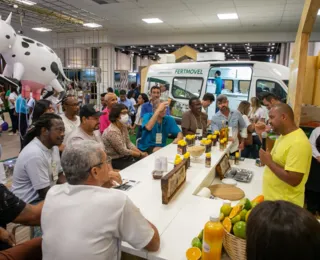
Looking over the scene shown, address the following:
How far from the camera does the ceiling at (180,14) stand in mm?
6406

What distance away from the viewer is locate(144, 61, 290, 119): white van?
6562 mm

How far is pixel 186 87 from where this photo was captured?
782cm

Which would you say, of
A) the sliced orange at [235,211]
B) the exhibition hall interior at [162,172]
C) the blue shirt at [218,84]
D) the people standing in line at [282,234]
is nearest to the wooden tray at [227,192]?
the exhibition hall interior at [162,172]

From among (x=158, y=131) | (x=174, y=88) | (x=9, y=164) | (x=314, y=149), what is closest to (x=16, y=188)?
(x=158, y=131)

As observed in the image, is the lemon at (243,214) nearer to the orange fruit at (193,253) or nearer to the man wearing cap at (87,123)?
the orange fruit at (193,253)

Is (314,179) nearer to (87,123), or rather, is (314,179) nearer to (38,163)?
(87,123)

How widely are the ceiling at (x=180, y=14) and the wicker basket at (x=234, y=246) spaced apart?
6192 mm

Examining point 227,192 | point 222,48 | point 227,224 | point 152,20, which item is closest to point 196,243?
point 227,224

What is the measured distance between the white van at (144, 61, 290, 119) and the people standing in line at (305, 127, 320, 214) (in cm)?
373

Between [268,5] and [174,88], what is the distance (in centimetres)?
331

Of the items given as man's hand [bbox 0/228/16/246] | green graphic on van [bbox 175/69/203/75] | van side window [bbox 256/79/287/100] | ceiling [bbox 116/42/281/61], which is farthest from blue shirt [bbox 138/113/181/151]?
ceiling [bbox 116/42/281/61]

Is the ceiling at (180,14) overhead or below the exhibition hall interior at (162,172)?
overhead

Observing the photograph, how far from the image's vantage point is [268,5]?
6.34m

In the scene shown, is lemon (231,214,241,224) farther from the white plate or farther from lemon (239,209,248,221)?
the white plate
